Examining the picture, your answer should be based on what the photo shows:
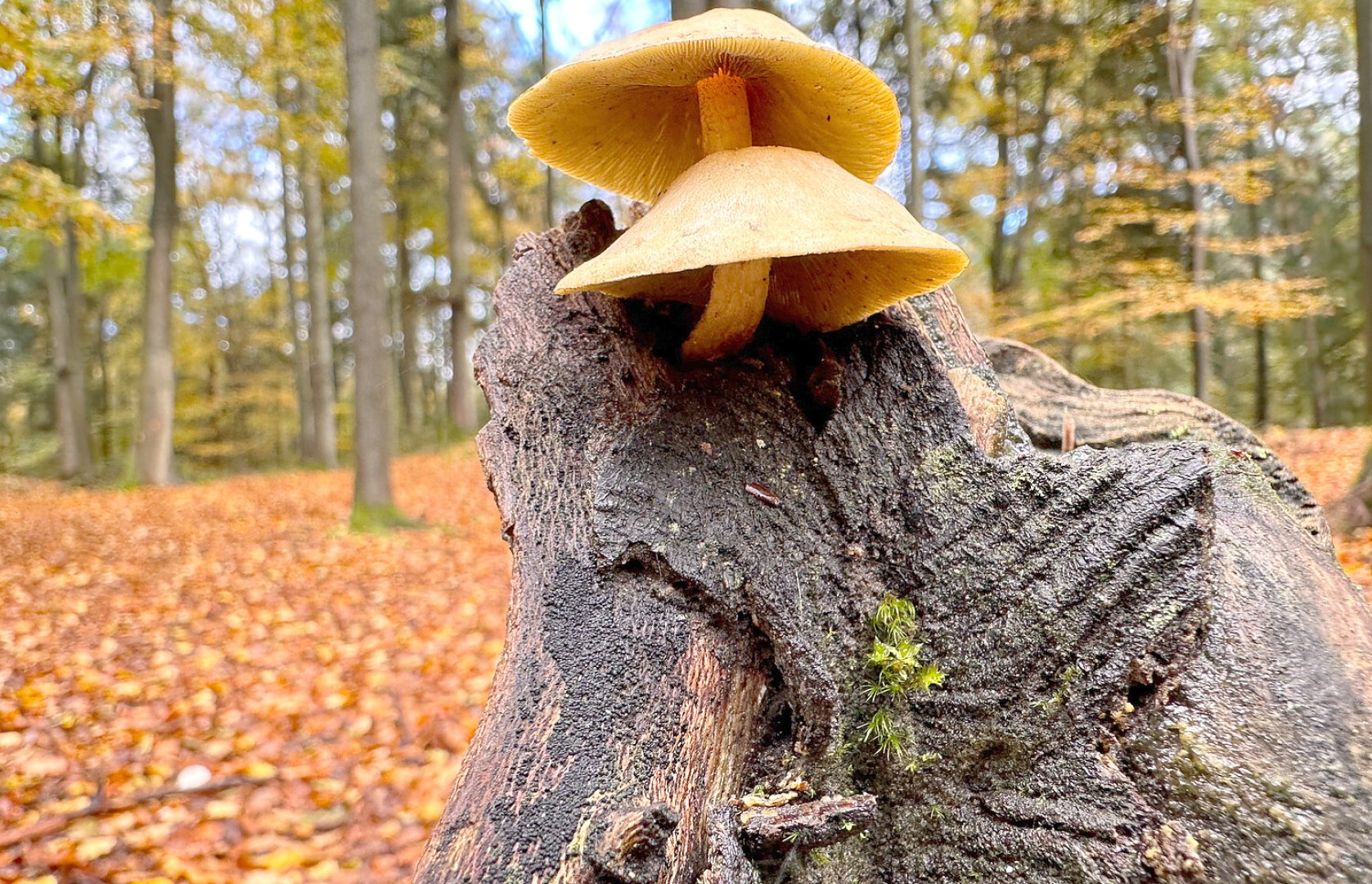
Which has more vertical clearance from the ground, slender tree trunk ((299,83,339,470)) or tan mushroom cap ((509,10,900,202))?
slender tree trunk ((299,83,339,470))

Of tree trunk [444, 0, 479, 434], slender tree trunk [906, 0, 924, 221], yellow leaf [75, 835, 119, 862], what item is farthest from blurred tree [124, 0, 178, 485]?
slender tree trunk [906, 0, 924, 221]

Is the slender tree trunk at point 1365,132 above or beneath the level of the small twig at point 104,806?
above

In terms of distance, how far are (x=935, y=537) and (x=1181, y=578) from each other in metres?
0.35

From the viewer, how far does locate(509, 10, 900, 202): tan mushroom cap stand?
115cm

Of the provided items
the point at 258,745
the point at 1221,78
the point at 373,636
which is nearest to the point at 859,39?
the point at 1221,78

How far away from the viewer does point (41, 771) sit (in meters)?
2.76

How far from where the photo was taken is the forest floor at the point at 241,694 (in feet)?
8.13

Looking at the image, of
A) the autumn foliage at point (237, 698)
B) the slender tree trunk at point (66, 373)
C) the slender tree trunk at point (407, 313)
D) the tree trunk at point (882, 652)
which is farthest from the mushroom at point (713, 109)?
the slender tree trunk at point (407, 313)

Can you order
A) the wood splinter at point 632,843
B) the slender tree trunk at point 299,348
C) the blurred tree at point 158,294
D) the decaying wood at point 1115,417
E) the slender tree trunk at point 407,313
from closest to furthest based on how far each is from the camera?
the wood splinter at point 632,843 < the decaying wood at point 1115,417 < the blurred tree at point 158,294 < the slender tree trunk at point 299,348 < the slender tree trunk at point 407,313

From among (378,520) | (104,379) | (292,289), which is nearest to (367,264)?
(378,520)

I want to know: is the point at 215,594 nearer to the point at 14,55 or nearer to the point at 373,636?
the point at 373,636

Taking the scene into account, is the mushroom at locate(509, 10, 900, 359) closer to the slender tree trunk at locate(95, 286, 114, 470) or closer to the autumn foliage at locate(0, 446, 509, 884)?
the autumn foliage at locate(0, 446, 509, 884)

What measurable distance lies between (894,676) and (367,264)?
23.4ft

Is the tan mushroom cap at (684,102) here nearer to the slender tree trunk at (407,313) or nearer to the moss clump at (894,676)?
the moss clump at (894,676)
